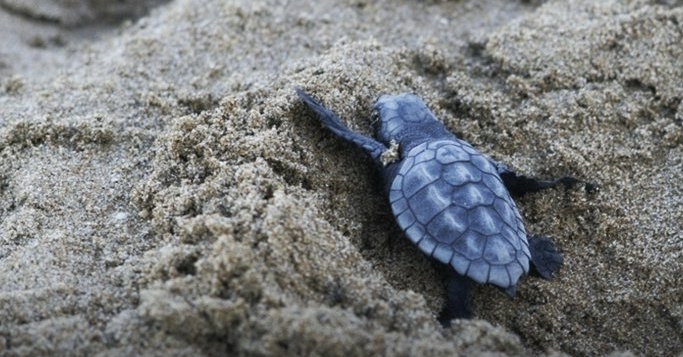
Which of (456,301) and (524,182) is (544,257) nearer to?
(524,182)

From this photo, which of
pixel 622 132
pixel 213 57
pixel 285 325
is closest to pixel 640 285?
pixel 622 132

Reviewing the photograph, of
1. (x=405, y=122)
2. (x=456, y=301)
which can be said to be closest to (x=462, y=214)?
(x=456, y=301)

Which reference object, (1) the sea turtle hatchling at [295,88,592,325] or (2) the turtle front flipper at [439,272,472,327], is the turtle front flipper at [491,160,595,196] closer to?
(1) the sea turtle hatchling at [295,88,592,325]

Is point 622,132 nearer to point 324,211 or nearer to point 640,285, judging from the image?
point 640,285

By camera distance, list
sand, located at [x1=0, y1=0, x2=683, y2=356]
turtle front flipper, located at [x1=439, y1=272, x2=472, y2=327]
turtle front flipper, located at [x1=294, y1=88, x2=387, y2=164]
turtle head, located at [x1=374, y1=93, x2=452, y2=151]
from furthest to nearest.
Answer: turtle head, located at [x1=374, y1=93, x2=452, y2=151]
turtle front flipper, located at [x1=294, y1=88, x2=387, y2=164]
turtle front flipper, located at [x1=439, y1=272, x2=472, y2=327]
sand, located at [x1=0, y1=0, x2=683, y2=356]

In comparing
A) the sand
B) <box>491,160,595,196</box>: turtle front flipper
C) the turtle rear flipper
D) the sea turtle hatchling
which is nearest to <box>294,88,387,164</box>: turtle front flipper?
the sea turtle hatchling

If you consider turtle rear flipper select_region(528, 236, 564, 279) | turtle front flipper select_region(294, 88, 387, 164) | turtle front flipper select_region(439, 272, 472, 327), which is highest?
turtle front flipper select_region(294, 88, 387, 164)

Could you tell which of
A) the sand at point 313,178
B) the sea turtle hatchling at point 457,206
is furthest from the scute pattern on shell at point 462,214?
the sand at point 313,178

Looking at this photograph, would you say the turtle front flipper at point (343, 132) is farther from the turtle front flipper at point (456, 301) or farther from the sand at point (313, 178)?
the turtle front flipper at point (456, 301)
